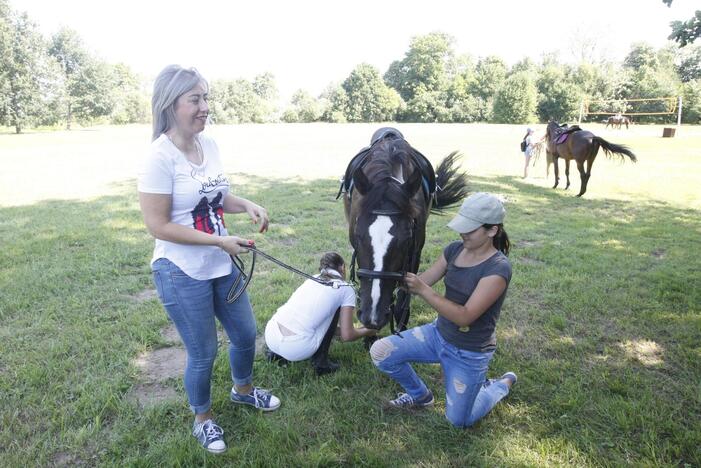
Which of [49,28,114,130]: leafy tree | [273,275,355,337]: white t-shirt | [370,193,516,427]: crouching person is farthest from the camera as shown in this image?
[49,28,114,130]: leafy tree

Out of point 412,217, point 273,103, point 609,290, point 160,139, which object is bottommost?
point 609,290

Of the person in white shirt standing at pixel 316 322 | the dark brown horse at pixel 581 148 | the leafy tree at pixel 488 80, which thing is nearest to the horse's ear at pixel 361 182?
the person in white shirt standing at pixel 316 322

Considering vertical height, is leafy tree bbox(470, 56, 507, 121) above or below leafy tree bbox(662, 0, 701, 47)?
above

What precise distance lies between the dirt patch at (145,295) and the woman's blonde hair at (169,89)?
3.35 m

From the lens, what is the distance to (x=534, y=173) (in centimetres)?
1484

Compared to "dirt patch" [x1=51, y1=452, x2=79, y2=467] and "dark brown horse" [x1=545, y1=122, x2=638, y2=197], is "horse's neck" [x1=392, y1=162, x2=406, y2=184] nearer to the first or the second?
"dirt patch" [x1=51, y1=452, x2=79, y2=467]

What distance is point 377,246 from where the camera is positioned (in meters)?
2.85

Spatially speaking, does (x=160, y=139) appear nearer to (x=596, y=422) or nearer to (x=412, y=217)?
(x=412, y=217)

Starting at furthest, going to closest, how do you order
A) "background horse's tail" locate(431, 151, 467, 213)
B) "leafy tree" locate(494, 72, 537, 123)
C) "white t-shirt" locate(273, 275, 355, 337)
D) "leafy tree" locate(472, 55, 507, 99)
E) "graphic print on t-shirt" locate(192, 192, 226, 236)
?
"leafy tree" locate(472, 55, 507, 99)
"leafy tree" locate(494, 72, 537, 123)
"background horse's tail" locate(431, 151, 467, 213)
"white t-shirt" locate(273, 275, 355, 337)
"graphic print on t-shirt" locate(192, 192, 226, 236)

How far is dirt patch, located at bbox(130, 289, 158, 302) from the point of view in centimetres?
522

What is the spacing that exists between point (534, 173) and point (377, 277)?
13.7m

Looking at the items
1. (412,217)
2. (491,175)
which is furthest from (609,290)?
(491,175)

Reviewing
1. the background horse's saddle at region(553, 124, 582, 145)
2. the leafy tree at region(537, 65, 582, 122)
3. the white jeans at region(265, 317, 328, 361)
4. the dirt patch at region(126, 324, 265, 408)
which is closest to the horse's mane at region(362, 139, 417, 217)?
the white jeans at region(265, 317, 328, 361)

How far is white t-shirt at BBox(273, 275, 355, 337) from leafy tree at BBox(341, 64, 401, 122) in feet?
210
